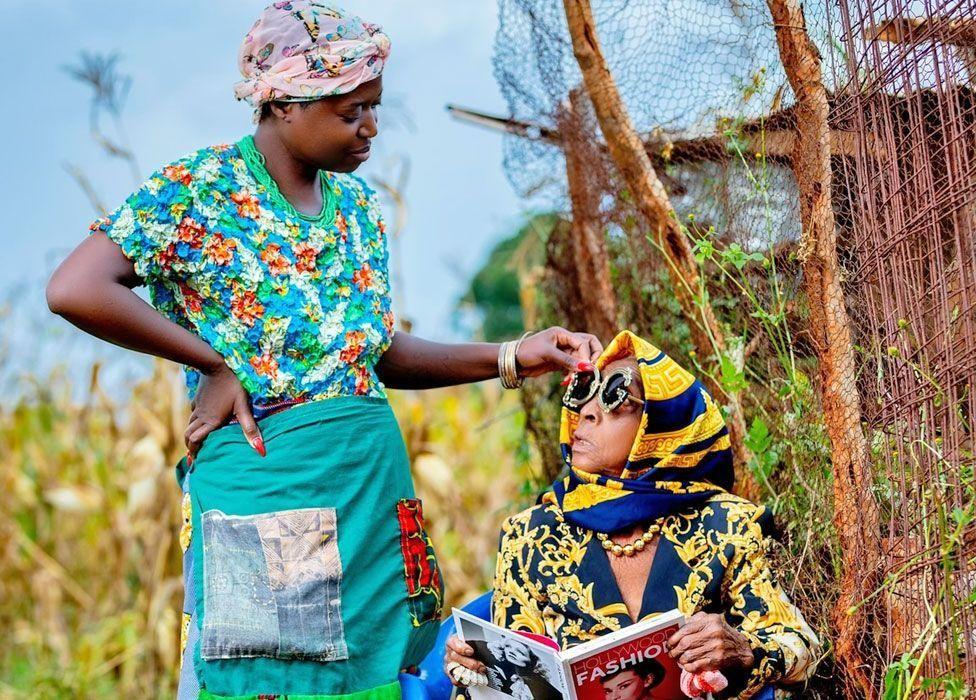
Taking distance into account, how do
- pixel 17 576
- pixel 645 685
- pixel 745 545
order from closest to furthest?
pixel 645 685, pixel 745 545, pixel 17 576

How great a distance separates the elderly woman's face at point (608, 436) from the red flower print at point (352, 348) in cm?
61

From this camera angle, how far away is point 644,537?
297 centimetres

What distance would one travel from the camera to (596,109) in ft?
12.1

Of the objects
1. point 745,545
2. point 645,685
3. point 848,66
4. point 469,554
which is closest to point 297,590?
point 645,685

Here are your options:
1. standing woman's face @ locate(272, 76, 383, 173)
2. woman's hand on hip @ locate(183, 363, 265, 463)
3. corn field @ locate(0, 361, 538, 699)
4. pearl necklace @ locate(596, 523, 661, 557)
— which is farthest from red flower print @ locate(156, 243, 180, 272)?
corn field @ locate(0, 361, 538, 699)

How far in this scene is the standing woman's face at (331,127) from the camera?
9.37 feet

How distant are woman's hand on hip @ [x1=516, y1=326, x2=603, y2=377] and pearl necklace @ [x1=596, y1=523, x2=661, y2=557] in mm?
480

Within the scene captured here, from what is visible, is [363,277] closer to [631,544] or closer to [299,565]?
[299,565]

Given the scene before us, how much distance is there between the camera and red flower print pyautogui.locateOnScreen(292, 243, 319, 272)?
2.86 m

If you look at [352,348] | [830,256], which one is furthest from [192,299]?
[830,256]

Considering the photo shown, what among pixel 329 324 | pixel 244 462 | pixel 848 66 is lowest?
pixel 244 462

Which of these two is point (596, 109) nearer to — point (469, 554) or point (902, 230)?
point (902, 230)

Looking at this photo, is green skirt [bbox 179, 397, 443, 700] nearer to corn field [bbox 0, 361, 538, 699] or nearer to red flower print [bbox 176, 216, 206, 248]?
red flower print [bbox 176, 216, 206, 248]

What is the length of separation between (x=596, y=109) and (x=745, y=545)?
4.89 ft
